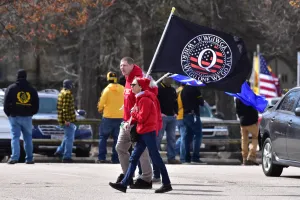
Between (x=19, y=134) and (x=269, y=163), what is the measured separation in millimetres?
5435

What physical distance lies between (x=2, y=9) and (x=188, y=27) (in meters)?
13.2

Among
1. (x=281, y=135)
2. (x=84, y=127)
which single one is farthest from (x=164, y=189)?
(x=84, y=127)

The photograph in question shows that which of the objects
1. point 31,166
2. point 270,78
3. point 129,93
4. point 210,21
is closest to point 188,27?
point 129,93

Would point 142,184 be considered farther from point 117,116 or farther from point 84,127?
point 84,127

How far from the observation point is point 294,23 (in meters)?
33.9

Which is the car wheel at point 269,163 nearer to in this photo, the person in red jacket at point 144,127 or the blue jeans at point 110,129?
the person in red jacket at point 144,127

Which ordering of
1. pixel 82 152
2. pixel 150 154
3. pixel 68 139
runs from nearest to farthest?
pixel 150 154 → pixel 68 139 → pixel 82 152

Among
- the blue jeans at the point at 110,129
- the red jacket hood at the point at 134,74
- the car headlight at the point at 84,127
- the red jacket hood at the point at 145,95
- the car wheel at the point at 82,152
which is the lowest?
the car wheel at the point at 82,152

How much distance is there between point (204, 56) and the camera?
15.4m

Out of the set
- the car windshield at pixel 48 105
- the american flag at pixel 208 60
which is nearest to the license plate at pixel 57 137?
the car windshield at pixel 48 105

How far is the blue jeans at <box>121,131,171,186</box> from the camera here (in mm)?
13281

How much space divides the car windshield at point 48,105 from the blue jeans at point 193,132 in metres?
4.02

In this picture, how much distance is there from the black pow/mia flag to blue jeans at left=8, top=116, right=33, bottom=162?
5.47 metres

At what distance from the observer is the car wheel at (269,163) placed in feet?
55.4
